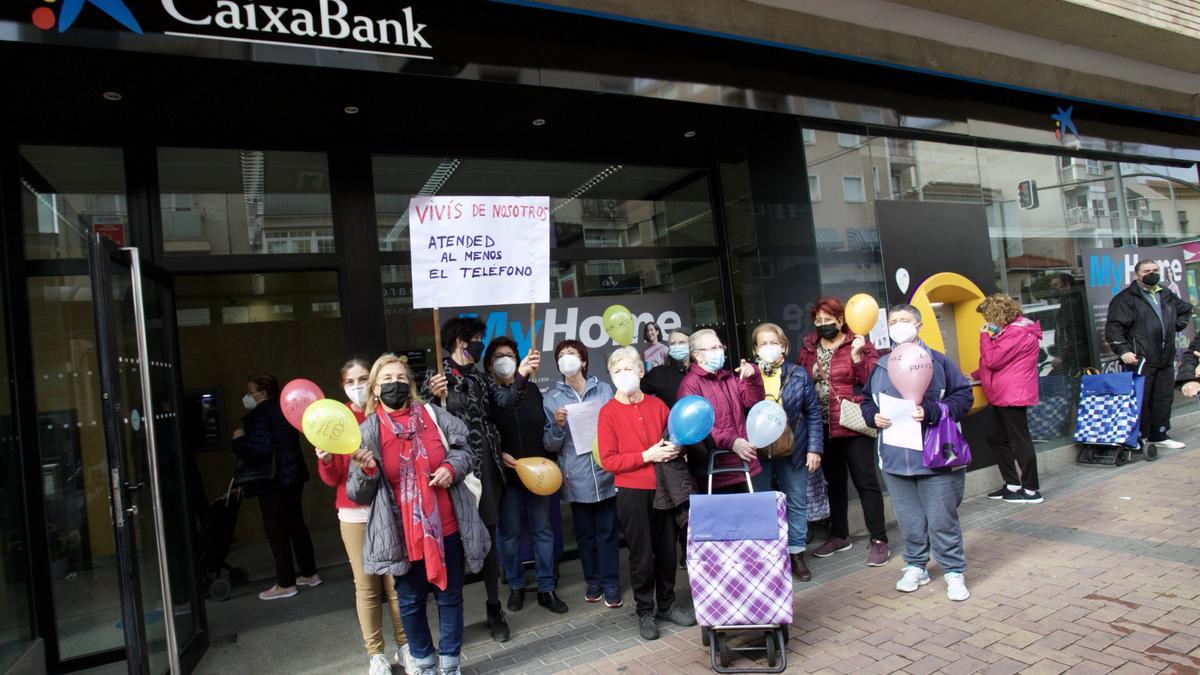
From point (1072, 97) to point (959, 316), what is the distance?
4078 mm

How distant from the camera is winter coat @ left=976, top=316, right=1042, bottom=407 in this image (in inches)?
254

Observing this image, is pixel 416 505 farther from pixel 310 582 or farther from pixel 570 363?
pixel 310 582

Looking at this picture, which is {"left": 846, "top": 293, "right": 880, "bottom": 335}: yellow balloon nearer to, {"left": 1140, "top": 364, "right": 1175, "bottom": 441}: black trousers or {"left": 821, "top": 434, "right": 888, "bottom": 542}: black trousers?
{"left": 821, "top": 434, "right": 888, "bottom": 542}: black trousers

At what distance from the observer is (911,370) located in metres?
4.30

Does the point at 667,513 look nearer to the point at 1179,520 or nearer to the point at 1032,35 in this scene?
the point at 1179,520

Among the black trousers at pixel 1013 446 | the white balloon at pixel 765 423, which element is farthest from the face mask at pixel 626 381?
the black trousers at pixel 1013 446

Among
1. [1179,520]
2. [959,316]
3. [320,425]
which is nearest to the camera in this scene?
[320,425]

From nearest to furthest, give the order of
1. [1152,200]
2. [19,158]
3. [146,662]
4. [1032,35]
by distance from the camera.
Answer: [146,662]
[19,158]
[1032,35]
[1152,200]

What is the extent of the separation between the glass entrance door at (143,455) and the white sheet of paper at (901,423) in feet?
14.4

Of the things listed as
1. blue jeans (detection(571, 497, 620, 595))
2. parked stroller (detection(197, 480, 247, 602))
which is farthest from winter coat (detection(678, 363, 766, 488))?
parked stroller (detection(197, 480, 247, 602))

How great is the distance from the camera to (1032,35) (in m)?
8.09

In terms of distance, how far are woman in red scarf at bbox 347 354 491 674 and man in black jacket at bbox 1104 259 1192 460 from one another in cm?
775

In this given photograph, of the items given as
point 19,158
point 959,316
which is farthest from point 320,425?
point 959,316

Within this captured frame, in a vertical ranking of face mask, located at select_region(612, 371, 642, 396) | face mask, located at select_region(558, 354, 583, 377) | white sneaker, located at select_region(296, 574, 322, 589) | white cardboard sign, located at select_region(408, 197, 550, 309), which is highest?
white cardboard sign, located at select_region(408, 197, 550, 309)
